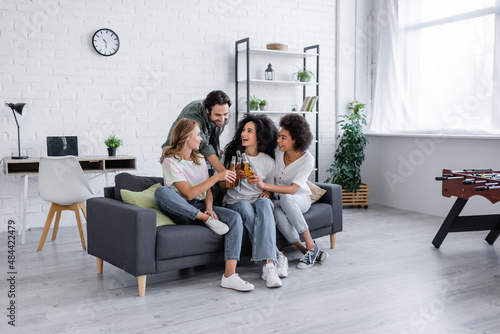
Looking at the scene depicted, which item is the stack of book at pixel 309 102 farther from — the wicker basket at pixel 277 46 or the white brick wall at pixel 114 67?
the wicker basket at pixel 277 46

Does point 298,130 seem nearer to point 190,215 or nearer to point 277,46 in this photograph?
point 190,215

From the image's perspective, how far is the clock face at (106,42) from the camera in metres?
4.90

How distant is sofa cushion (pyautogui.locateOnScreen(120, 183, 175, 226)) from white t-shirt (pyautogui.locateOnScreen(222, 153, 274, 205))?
497 millimetres

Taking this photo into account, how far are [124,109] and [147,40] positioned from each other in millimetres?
748

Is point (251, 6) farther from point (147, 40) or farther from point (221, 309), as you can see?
point (221, 309)

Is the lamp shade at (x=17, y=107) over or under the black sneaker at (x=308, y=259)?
over

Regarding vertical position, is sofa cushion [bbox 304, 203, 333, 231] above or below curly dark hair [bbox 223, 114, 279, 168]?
below

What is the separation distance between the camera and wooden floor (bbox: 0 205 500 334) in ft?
8.11

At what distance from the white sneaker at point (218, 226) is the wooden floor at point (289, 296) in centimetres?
34

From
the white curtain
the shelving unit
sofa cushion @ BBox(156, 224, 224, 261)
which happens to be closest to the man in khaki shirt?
sofa cushion @ BBox(156, 224, 224, 261)

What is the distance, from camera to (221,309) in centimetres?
269

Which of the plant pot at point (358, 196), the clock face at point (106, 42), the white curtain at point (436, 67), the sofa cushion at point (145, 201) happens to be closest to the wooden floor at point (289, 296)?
the sofa cushion at point (145, 201)

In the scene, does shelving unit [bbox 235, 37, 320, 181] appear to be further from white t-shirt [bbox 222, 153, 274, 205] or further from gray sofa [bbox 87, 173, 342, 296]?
gray sofa [bbox 87, 173, 342, 296]

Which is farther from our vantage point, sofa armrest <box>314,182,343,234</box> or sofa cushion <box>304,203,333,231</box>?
sofa armrest <box>314,182,343,234</box>
